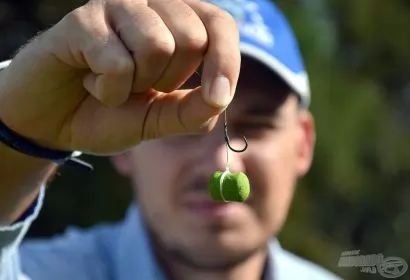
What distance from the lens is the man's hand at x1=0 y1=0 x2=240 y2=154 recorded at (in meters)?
0.58

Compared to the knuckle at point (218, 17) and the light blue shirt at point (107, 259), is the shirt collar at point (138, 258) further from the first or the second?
the knuckle at point (218, 17)

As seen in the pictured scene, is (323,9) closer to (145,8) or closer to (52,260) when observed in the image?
(52,260)

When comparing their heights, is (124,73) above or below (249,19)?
above

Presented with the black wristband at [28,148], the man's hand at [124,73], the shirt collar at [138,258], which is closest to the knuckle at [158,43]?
the man's hand at [124,73]

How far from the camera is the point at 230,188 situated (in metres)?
0.59

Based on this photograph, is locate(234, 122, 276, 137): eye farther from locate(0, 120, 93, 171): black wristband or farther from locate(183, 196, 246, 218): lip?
locate(0, 120, 93, 171): black wristband

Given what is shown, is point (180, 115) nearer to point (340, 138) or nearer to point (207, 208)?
point (207, 208)

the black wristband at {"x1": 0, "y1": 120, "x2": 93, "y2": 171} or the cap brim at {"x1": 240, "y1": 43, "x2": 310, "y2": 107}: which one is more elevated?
the black wristband at {"x1": 0, "y1": 120, "x2": 93, "y2": 171}

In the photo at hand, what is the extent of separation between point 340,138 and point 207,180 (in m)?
0.85

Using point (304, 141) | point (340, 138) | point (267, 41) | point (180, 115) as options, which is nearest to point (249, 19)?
point (267, 41)

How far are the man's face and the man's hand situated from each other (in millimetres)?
354

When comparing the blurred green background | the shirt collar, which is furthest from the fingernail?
the blurred green background

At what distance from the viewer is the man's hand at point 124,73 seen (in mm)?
581

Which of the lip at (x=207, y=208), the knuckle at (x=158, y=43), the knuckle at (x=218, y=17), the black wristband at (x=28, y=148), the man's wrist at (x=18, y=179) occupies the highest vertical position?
the knuckle at (x=158, y=43)
